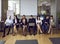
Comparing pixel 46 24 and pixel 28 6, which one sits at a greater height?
pixel 28 6

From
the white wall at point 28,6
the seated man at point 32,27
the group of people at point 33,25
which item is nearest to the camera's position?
the group of people at point 33,25

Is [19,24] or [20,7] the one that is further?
[20,7]

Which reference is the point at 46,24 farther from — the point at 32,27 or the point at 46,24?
the point at 32,27

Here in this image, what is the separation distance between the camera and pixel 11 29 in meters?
7.76

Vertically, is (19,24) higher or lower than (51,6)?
lower

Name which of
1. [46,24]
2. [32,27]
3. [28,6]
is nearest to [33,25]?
[32,27]

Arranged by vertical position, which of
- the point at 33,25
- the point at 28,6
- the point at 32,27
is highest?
the point at 28,6

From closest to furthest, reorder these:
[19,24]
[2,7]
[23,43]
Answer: [23,43] < [19,24] < [2,7]

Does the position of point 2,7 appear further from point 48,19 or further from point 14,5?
point 48,19

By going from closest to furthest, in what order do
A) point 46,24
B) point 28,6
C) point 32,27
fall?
point 46,24, point 32,27, point 28,6

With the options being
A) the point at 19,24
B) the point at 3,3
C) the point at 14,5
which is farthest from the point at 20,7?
the point at 19,24

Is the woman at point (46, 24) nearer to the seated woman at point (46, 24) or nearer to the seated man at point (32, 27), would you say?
the seated woman at point (46, 24)

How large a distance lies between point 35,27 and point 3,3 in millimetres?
3006

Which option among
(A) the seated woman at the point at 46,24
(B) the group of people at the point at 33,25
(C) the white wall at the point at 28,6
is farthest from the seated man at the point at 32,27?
(C) the white wall at the point at 28,6
